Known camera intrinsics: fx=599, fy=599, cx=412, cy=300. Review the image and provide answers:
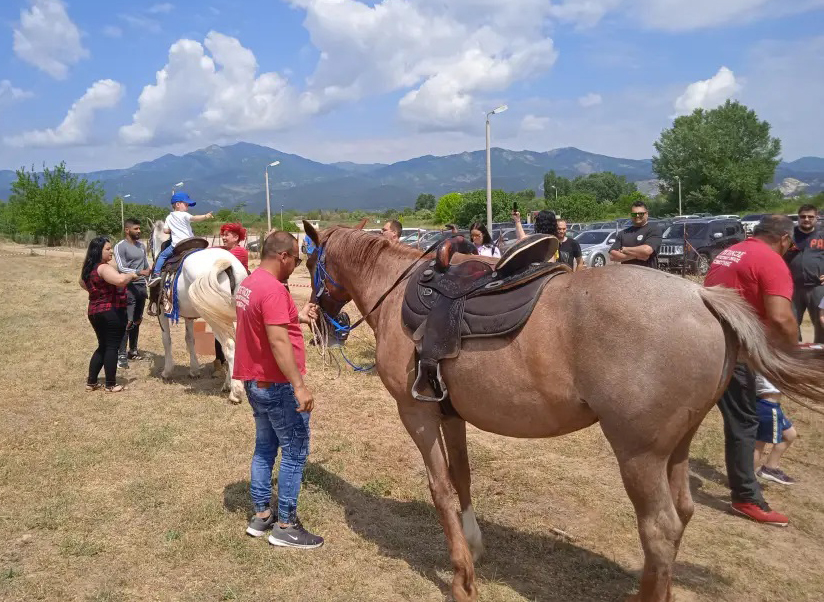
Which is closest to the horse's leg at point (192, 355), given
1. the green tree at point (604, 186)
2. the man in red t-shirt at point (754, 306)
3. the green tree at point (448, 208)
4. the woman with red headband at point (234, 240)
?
the woman with red headband at point (234, 240)

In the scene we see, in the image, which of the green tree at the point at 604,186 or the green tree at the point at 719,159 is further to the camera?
the green tree at the point at 604,186

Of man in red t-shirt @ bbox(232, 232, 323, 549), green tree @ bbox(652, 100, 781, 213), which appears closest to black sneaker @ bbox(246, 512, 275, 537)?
man in red t-shirt @ bbox(232, 232, 323, 549)

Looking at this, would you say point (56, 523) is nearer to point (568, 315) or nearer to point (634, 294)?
point (568, 315)

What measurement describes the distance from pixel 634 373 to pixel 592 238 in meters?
25.2

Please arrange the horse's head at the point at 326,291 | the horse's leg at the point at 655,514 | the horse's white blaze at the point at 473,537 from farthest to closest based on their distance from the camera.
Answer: the horse's head at the point at 326,291
the horse's white blaze at the point at 473,537
the horse's leg at the point at 655,514

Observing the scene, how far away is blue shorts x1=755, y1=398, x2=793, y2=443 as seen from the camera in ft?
16.5

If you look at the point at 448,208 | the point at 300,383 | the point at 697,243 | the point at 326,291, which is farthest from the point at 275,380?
the point at 448,208

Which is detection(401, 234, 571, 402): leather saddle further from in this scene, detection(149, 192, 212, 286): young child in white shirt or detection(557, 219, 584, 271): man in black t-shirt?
detection(149, 192, 212, 286): young child in white shirt

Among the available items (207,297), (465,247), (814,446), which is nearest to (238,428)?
(207,297)

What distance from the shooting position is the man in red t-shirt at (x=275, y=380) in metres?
3.88

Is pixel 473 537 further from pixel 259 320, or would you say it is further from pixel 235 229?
pixel 235 229

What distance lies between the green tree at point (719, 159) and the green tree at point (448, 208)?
22.2 metres

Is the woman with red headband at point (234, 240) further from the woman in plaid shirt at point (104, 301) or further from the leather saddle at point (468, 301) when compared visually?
the leather saddle at point (468, 301)

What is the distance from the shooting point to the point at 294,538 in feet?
13.7
